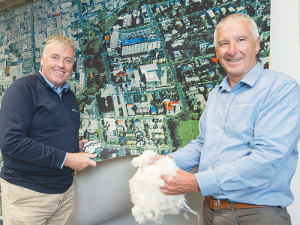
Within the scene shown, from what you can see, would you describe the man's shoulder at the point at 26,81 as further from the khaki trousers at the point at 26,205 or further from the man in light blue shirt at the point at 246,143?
the man in light blue shirt at the point at 246,143

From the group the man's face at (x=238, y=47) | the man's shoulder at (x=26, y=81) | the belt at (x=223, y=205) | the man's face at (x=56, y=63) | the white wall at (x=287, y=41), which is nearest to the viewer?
the belt at (x=223, y=205)

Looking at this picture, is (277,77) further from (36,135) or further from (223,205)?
(36,135)

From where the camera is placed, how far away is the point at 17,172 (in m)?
1.57

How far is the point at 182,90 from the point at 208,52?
0.34m

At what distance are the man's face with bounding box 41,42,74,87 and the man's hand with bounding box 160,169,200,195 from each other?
1.04 meters

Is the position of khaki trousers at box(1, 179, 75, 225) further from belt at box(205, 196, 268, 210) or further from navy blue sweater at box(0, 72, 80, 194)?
belt at box(205, 196, 268, 210)

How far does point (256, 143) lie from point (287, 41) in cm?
79

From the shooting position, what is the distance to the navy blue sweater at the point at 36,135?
1.46 metres

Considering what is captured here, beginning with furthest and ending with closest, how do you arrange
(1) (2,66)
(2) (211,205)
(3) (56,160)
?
(1) (2,66) < (3) (56,160) < (2) (211,205)

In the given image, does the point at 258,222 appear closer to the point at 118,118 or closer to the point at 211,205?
the point at 211,205

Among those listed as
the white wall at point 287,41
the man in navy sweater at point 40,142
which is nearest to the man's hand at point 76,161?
the man in navy sweater at point 40,142

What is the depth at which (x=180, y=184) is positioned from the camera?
3.84 ft

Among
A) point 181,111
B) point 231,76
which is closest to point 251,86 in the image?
point 231,76

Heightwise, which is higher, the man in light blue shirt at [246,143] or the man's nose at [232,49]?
the man's nose at [232,49]
